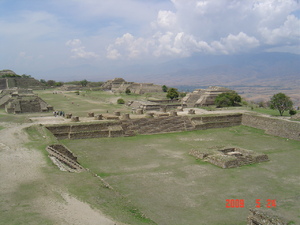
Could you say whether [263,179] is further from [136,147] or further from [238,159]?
[136,147]

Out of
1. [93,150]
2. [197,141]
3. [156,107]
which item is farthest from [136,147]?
[156,107]

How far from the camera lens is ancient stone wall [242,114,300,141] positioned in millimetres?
22266

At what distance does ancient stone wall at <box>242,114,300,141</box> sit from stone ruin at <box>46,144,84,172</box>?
16580 millimetres

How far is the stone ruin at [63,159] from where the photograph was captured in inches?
508

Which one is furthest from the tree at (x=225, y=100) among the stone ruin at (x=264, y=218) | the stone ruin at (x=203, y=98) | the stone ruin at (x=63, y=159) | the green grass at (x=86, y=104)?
A: the stone ruin at (x=264, y=218)

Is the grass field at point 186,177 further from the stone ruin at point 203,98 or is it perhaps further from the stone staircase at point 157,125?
the stone ruin at point 203,98

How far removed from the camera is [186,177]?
44.3 feet

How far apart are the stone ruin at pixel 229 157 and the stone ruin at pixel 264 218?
6181 mm

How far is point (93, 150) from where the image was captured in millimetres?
A: 18125

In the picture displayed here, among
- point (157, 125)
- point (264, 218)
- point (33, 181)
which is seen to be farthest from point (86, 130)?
point (264, 218)

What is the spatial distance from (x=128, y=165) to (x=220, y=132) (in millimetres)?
12043

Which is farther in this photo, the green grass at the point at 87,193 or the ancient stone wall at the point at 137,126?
the ancient stone wall at the point at 137,126
